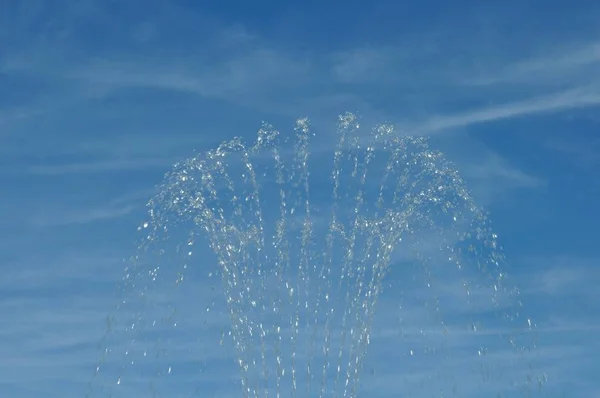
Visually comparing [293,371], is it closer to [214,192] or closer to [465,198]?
[214,192]

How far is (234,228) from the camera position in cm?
4228

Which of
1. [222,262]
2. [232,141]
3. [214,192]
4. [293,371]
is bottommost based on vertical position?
[293,371]

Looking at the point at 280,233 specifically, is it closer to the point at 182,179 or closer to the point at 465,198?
the point at 182,179

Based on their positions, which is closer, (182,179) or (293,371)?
(293,371)

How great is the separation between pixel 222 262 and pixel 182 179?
176 inches

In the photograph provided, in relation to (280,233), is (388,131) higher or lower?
higher

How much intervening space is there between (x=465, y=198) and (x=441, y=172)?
6.09 ft

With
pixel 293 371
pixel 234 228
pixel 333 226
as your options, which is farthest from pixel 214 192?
pixel 293 371

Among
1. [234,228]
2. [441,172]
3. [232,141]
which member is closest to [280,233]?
[234,228]

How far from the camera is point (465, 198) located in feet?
139

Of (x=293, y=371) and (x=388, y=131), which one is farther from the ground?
(x=388, y=131)

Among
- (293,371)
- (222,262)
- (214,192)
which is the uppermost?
(214,192)

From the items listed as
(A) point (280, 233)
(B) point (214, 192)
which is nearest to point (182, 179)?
(B) point (214, 192)

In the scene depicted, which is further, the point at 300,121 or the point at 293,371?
the point at 300,121
